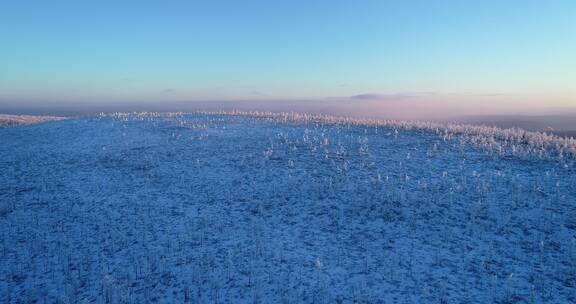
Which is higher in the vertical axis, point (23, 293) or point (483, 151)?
point (483, 151)

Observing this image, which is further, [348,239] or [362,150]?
[362,150]

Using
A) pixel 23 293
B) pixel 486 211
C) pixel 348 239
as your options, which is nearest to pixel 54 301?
pixel 23 293

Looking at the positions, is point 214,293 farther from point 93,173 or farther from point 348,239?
point 93,173

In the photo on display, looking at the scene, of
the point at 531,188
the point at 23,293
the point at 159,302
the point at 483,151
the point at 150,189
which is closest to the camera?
the point at 159,302

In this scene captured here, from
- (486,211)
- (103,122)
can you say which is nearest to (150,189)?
(486,211)

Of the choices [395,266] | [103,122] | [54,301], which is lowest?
[54,301]

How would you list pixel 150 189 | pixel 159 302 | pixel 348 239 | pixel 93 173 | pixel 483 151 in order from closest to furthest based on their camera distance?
pixel 159 302 → pixel 348 239 → pixel 150 189 → pixel 93 173 → pixel 483 151
